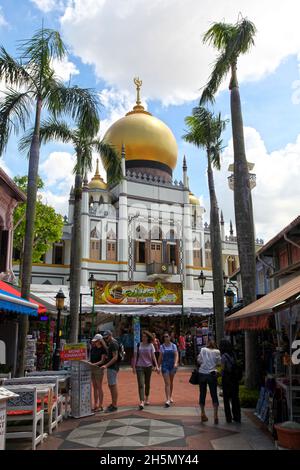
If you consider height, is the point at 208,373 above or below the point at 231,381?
above

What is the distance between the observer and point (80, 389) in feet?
28.9

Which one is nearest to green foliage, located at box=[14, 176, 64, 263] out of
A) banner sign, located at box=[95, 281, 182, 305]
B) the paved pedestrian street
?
banner sign, located at box=[95, 281, 182, 305]

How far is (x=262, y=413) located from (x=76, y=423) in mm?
3453

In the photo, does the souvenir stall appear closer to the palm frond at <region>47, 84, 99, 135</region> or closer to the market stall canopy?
the palm frond at <region>47, 84, 99, 135</region>

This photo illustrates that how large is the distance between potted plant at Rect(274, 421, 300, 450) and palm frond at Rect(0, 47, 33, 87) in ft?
37.9

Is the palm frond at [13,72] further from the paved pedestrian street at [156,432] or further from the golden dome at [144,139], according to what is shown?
the golden dome at [144,139]

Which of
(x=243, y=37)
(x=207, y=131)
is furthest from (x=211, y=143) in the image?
(x=243, y=37)

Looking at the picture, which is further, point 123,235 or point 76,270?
point 123,235

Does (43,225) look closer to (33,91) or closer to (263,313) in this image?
(33,91)

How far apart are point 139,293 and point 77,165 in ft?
31.3

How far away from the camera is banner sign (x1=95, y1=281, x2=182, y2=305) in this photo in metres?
23.6

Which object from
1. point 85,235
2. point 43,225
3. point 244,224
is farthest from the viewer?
point 85,235

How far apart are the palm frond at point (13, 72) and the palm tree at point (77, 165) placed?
2.95 meters
